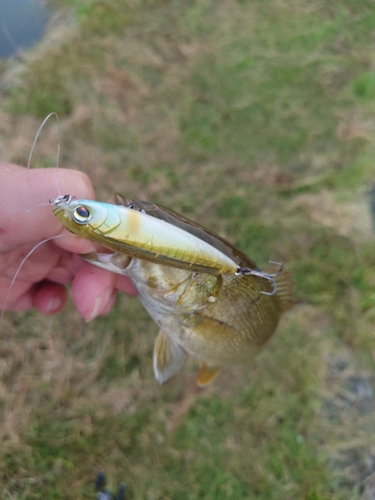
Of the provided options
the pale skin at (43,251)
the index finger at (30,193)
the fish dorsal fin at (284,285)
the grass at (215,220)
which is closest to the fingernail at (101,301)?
the pale skin at (43,251)

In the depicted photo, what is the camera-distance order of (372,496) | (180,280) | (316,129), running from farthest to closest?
(316,129) < (372,496) < (180,280)

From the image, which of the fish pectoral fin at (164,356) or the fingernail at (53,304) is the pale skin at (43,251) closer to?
the fingernail at (53,304)

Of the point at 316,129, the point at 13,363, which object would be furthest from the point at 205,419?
the point at 316,129

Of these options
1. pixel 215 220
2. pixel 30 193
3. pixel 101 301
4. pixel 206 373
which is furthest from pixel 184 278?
pixel 215 220

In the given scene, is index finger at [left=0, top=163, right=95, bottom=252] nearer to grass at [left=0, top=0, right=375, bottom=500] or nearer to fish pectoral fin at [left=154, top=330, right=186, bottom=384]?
fish pectoral fin at [left=154, top=330, right=186, bottom=384]

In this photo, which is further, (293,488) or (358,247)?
(358,247)

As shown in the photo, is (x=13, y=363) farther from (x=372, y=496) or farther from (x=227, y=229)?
(x=372, y=496)
